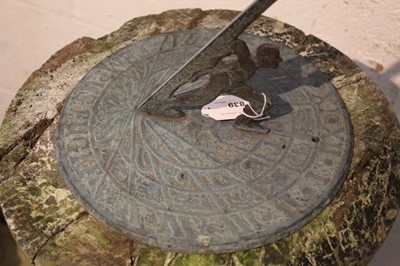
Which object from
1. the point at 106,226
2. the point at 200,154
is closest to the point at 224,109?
the point at 200,154

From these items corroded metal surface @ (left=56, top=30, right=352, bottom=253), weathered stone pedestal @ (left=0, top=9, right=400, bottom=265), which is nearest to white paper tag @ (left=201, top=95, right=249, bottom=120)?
corroded metal surface @ (left=56, top=30, right=352, bottom=253)

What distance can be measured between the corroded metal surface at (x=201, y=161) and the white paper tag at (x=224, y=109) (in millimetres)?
22

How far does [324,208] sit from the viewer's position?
55.5 inches

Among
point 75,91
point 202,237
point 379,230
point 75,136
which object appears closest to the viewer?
point 202,237

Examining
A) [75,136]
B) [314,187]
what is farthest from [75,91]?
[314,187]

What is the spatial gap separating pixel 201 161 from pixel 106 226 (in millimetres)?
298

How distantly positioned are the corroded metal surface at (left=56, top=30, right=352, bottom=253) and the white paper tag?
22mm

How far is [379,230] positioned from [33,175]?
3.11 feet

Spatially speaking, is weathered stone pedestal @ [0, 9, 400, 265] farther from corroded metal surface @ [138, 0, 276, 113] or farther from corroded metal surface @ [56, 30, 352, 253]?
corroded metal surface @ [138, 0, 276, 113]

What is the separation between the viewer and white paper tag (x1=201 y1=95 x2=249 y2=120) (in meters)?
1.56

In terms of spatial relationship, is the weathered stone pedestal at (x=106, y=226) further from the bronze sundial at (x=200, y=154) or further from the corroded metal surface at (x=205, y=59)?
the corroded metal surface at (x=205, y=59)

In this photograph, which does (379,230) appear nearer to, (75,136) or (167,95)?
(167,95)

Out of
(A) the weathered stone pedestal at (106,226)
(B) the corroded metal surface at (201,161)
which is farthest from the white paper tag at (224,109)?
(A) the weathered stone pedestal at (106,226)

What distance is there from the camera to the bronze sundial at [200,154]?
53.5 inches
